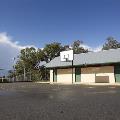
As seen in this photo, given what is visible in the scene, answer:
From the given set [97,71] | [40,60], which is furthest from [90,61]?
[40,60]

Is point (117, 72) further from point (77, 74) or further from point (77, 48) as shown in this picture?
point (77, 48)

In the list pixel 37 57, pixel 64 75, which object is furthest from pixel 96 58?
pixel 37 57

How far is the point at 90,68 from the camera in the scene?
5006 cm

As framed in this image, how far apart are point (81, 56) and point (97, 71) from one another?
7.52 m

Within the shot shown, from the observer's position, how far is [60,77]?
56.7m

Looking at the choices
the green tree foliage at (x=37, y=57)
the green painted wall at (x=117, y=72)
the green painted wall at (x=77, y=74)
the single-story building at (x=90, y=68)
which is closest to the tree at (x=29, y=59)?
the green tree foliage at (x=37, y=57)

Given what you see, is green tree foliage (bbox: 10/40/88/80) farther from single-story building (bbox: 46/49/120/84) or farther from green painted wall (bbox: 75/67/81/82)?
green painted wall (bbox: 75/67/81/82)

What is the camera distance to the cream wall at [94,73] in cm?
4597

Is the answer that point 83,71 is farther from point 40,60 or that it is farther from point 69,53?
point 40,60

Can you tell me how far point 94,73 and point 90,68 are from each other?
1.44m

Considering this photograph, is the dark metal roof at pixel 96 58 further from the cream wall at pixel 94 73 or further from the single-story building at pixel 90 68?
the cream wall at pixel 94 73

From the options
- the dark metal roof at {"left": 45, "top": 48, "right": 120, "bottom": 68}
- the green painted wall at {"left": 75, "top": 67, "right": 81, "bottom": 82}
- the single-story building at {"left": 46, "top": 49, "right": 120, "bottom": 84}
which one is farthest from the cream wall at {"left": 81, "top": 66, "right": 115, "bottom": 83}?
the dark metal roof at {"left": 45, "top": 48, "right": 120, "bottom": 68}

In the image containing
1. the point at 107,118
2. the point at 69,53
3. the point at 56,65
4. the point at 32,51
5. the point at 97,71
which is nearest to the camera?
the point at 107,118

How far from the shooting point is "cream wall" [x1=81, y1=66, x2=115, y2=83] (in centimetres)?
4597
